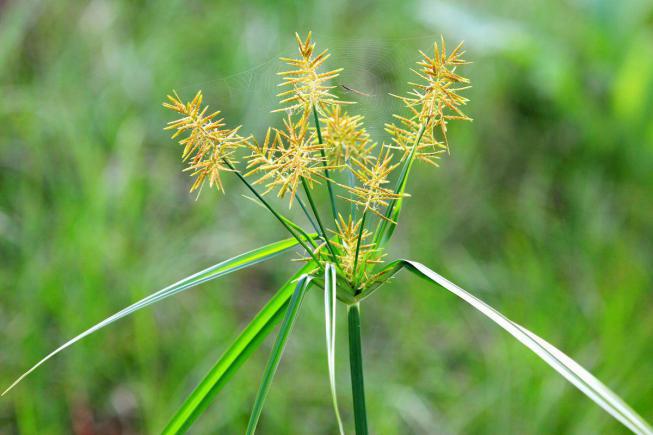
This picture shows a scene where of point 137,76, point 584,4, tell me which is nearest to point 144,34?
point 137,76

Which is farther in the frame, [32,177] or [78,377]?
[32,177]

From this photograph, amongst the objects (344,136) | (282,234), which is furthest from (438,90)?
(282,234)

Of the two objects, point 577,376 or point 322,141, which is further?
point 322,141

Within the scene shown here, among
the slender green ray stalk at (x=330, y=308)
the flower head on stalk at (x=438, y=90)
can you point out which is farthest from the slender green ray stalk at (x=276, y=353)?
the flower head on stalk at (x=438, y=90)

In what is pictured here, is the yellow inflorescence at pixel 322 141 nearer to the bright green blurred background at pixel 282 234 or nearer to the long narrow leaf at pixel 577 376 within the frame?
the long narrow leaf at pixel 577 376

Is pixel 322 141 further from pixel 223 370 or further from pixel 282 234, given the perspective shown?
pixel 282 234

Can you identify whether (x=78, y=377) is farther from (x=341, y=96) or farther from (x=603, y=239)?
(x=603, y=239)
